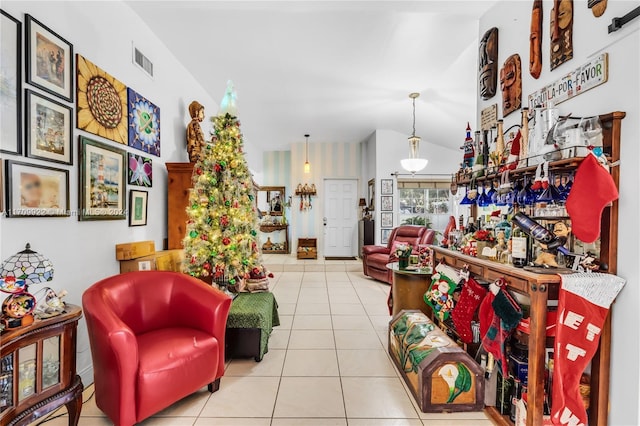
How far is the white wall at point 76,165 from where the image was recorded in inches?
72.8

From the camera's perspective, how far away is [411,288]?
3.05 m

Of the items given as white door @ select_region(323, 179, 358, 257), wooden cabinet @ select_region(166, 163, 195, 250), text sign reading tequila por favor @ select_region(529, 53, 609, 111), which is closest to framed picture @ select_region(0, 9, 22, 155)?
wooden cabinet @ select_region(166, 163, 195, 250)

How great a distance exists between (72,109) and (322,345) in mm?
2729

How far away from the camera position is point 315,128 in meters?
6.62

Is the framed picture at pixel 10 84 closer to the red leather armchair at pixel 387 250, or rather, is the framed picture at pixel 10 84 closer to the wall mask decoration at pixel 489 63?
the wall mask decoration at pixel 489 63

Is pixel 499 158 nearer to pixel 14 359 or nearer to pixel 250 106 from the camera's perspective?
pixel 14 359

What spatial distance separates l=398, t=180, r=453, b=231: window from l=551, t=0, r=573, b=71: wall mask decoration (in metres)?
5.04

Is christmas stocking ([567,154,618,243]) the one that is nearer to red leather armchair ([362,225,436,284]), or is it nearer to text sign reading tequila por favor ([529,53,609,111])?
text sign reading tequila por favor ([529,53,609,111])

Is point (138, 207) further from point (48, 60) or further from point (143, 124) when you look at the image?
point (48, 60)

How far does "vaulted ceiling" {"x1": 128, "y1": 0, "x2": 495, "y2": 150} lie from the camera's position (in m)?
2.69

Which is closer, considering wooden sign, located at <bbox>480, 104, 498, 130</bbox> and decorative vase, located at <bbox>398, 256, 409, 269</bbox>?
wooden sign, located at <bbox>480, 104, 498, 130</bbox>

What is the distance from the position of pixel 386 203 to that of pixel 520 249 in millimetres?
4913

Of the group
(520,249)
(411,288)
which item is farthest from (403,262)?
(520,249)

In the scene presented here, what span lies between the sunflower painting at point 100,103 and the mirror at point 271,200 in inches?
233
